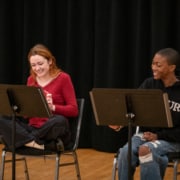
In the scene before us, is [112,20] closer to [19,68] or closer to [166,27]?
[166,27]

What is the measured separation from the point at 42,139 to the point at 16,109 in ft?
1.34

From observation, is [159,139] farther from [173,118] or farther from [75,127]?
[75,127]

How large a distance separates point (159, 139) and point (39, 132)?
0.90m

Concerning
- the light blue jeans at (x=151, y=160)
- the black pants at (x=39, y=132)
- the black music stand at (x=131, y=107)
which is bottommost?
the light blue jeans at (x=151, y=160)

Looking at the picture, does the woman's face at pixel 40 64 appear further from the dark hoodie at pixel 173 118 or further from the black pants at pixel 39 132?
the dark hoodie at pixel 173 118

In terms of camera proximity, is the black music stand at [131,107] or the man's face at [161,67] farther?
the man's face at [161,67]

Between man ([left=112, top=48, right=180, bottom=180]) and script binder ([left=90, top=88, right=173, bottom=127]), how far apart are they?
1.05 ft

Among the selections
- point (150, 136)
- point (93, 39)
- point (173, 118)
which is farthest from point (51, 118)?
point (93, 39)

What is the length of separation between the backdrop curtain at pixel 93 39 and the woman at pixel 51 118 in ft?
6.62

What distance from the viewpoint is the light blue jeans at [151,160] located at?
10.4 ft

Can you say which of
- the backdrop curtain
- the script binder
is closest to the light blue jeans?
the script binder

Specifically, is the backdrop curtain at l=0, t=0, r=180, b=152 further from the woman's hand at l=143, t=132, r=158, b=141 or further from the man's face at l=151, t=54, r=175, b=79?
the woman's hand at l=143, t=132, r=158, b=141

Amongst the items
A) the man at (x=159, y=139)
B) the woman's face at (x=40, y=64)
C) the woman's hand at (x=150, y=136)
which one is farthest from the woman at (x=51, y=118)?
the woman's hand at (x=150, y=136)

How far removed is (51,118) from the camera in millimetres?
3516
